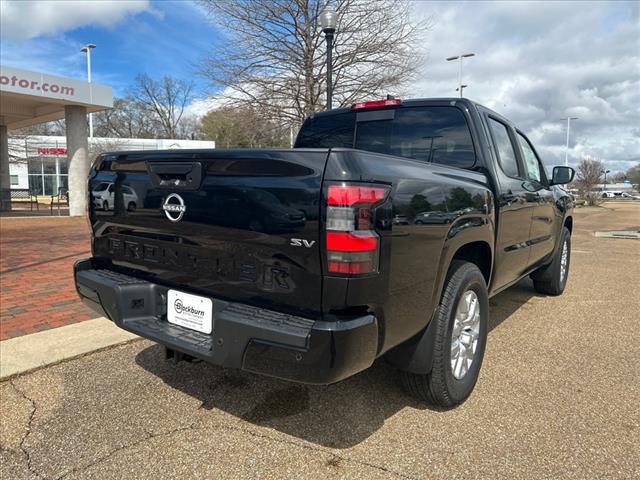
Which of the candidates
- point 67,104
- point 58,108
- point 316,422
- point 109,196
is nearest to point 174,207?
point 109,196

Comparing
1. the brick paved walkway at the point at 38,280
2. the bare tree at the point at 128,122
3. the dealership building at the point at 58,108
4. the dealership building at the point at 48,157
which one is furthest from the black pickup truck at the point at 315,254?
the bare tree at the point at 128,122

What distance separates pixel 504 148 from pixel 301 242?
2613 mm

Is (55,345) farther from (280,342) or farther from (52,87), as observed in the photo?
(52,87)

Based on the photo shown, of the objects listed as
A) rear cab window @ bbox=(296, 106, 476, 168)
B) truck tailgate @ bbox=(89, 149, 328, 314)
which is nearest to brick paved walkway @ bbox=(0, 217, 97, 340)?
truck tailgate @ bbox=(89, 149, 328, 314)

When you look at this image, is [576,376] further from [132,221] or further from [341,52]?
[341,52]

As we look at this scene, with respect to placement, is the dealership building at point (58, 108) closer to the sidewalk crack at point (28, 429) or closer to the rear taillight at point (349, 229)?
the sidewalk crack at point (28, 429)

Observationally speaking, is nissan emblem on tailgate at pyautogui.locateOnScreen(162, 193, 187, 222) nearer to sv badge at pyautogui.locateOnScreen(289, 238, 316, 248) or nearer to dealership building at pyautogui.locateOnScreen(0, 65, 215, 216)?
sv badge at pyautogui.locateOnScreen(289, 238, 316, 248)

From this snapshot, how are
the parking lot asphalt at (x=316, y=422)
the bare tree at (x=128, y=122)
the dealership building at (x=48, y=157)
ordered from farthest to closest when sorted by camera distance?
the bare tree at (x=128, y=122) < the dealership building at (x=48, y=157) < the parking lot asphalt at (x=316, y=422)

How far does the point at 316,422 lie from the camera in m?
2.72

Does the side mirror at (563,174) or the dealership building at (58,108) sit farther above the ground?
the dealership building at (58,108)

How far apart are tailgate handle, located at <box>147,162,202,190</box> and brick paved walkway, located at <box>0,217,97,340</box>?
2.53m

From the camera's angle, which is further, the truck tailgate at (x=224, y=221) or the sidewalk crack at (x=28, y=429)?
the sidewalk crack at (x=28, y=429)

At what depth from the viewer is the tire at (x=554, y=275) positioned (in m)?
5.45

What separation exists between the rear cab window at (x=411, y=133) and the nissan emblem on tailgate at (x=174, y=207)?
1.84 meters
